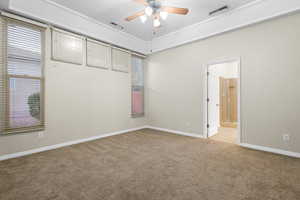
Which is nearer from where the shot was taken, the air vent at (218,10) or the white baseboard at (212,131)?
the air vent at (218,10)

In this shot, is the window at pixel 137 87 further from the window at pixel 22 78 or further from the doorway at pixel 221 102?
the window at pixel 22 78

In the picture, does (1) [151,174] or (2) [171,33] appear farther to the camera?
(2) [171,33]

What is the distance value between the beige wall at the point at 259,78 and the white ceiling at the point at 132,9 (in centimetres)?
68

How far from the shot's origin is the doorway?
4016 mm

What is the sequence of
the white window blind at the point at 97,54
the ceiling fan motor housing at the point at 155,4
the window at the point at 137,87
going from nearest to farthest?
the ceiling fan motor housing at the point at 155,4 → the white window blind at the point at 97,54 → the window at the point at 137,87

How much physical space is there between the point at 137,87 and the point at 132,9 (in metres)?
2.59

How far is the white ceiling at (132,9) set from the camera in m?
3.02

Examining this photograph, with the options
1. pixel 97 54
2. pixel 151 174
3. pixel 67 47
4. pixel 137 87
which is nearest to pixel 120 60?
pixel 97 54

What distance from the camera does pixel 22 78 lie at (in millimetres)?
2846

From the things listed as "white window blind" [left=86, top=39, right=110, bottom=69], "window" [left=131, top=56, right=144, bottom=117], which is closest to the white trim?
"white window blind" [left=86, top=39, right=110, bottom=69]

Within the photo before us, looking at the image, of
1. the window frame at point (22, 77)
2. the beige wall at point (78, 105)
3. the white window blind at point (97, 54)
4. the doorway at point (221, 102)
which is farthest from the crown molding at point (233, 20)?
the window frame at point (22, 77)

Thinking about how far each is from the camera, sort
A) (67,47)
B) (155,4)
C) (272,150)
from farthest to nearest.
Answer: (67,47), (272,150), (155,4)

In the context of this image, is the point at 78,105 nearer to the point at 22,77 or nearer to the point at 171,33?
the point at 22,77

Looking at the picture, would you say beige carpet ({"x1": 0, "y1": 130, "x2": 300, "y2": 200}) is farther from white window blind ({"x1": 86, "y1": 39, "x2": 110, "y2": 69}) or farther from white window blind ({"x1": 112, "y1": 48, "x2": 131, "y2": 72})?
white window blind ({"x1": 112, "y1": 48, "x2": 131, "y2": 72})
